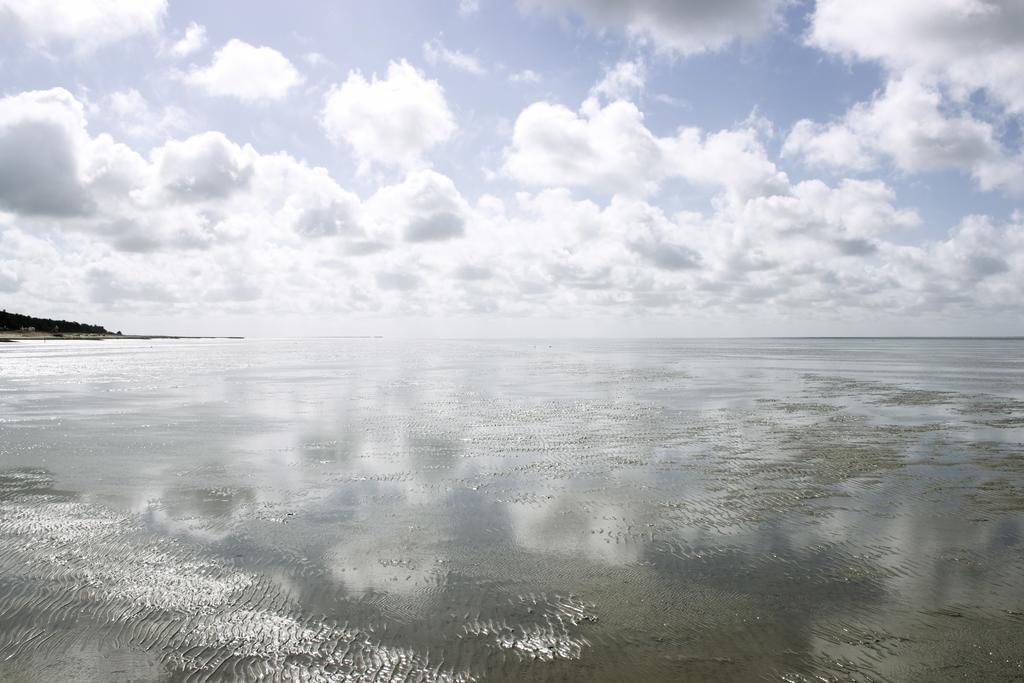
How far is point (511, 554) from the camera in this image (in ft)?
28.4

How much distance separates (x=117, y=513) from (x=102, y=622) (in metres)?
4.69

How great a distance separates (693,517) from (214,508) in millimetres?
8620

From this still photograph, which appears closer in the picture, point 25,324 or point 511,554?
point 511,554

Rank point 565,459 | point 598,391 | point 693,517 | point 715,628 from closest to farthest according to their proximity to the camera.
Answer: point 715,628, point 693,517, point 565,459, point 598,391

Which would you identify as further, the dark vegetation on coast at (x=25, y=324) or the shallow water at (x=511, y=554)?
the dark vegetation on coast at (x=25, y=324)

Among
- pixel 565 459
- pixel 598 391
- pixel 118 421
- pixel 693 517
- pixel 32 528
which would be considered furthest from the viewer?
pixel 598 391

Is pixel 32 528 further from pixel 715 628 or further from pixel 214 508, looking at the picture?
pixel 715 628

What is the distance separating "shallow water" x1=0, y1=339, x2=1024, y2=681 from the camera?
5.95 metres

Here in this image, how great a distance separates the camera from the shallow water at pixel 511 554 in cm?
595

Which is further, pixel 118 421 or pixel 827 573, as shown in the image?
pixel 118 421

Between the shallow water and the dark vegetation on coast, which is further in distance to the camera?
the dark vegetation on coast

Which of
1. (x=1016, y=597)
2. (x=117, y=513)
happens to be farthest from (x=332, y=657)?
(x=1016, y=597)

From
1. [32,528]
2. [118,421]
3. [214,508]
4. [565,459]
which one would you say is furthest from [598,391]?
[32,528]

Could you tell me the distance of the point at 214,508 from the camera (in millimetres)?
10797
